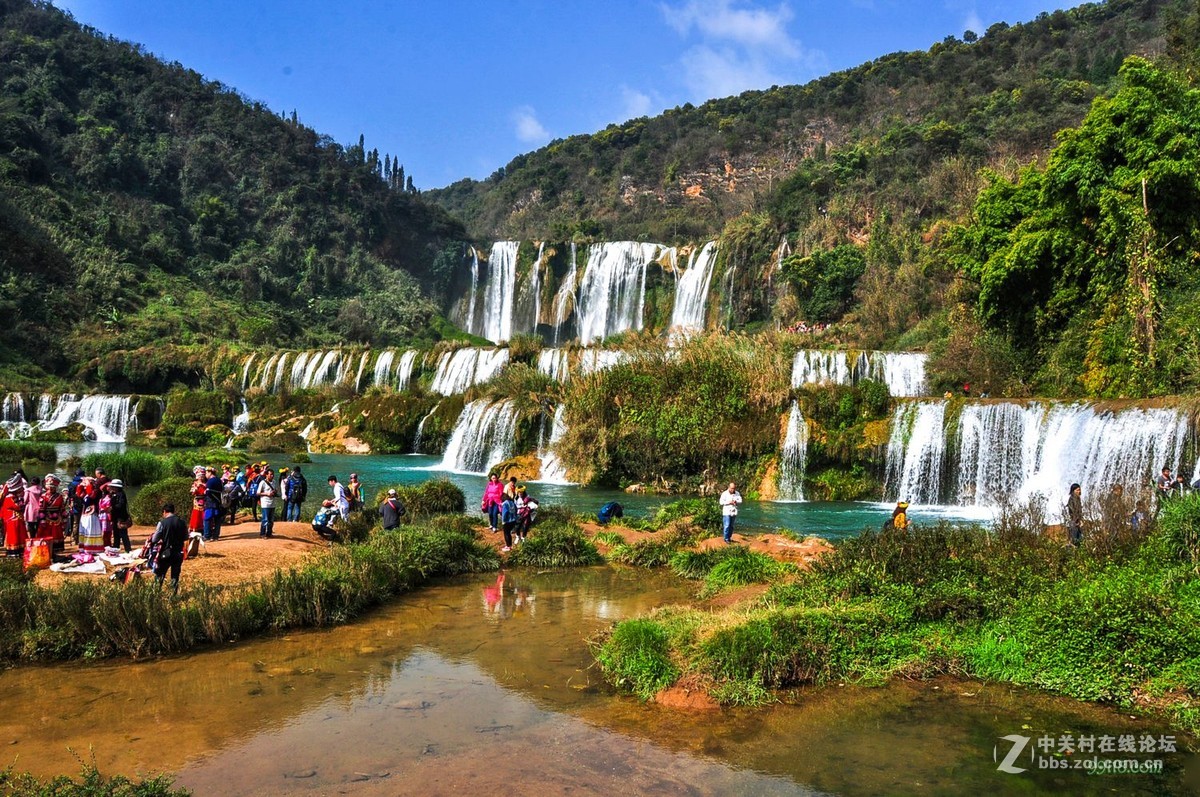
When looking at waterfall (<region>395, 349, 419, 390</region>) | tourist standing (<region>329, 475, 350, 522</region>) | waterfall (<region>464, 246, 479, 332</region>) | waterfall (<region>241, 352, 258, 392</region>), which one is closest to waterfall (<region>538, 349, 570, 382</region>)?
waterfall (<region>395, 349, 419, 390</region>)

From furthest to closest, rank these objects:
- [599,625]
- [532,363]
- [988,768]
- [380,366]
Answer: [380,366] < [532,363] < [599,625] < [988,768]

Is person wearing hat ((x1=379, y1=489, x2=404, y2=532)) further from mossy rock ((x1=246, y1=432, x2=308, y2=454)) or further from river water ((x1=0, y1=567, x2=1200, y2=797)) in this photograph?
mossy rock ((x1=246, y1=432, x2=308, y2=454))

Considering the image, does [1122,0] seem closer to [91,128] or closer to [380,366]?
Answer: [380,366]

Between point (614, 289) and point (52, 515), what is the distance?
158 ft

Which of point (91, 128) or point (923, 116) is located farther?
point (91, 128)

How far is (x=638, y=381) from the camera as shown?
1006 inches

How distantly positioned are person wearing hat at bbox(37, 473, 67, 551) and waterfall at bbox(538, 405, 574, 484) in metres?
16.3

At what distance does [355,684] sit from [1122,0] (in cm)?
8942

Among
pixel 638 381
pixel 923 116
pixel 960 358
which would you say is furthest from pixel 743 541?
pixel 923 116

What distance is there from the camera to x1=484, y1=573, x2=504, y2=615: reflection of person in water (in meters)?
11.0

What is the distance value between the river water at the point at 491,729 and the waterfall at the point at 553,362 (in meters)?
25.8

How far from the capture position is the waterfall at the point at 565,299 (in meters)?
61.2

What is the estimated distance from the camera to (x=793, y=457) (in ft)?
78.0

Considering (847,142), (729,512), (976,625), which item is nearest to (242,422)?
(729,512)
